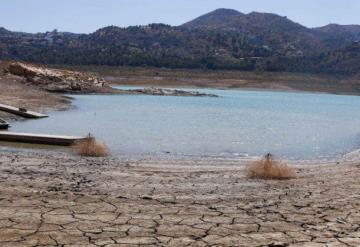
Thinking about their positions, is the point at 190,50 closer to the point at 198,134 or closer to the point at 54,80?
the point at 54,80

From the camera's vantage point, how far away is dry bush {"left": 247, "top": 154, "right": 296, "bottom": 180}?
32.6 ft

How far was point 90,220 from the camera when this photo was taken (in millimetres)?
5867

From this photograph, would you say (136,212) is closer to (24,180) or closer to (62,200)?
(62,200)

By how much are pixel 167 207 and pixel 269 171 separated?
3.67 m

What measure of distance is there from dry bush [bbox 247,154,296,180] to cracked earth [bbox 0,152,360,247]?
242 millimetres

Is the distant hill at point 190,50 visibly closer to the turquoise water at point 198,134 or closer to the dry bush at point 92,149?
the turquoise water at point 198,134

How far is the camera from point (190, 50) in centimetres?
11588

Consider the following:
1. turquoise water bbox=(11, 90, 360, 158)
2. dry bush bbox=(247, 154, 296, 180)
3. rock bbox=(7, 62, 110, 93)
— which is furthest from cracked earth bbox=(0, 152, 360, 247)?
rock bbox=(7, 62, 110, 93)

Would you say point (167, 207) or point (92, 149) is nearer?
point (167, 207)

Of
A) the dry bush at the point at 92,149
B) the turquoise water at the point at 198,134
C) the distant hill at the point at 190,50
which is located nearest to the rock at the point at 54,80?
the turquoise water at the point at 198,134

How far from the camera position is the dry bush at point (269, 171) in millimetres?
9945

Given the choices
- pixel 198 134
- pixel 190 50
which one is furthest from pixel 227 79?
pixel 198 134

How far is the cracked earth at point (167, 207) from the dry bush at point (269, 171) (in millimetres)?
Answer: 242

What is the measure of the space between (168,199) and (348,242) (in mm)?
2563
